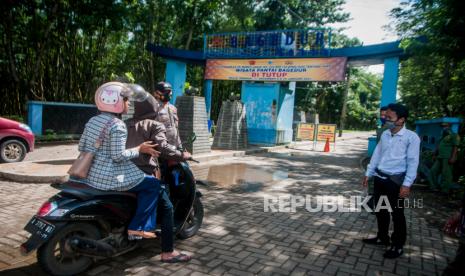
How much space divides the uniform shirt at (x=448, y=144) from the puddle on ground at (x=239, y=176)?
3.43 meters

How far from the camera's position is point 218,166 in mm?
9859

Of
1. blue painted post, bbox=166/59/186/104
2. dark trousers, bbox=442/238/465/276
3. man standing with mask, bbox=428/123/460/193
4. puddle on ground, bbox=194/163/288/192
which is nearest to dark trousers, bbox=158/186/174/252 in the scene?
dark trousers, bbox=442/238/465/276

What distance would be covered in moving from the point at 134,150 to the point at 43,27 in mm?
13824

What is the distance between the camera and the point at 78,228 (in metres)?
3.02

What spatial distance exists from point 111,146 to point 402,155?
10.2ft

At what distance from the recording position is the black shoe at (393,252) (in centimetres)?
392

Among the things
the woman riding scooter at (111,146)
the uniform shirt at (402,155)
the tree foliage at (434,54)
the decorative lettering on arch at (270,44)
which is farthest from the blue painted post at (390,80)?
the woman riding scooter at (111,146)

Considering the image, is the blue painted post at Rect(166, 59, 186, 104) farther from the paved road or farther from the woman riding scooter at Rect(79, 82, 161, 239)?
the woman riding scooter at Rect(79, 82, 161, 239)

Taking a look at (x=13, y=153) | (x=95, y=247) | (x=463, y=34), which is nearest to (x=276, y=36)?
(x=463, y=34)

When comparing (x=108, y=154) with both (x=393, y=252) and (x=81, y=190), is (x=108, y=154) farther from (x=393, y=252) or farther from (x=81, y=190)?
(x=393, y=252)

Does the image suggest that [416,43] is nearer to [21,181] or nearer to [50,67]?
[21,181]

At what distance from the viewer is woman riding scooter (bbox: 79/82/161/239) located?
117 inches

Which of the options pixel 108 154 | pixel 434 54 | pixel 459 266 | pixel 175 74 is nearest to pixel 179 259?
pixel 108 154

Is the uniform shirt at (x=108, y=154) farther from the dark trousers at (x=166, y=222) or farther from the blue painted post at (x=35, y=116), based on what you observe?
the blue painted post at (x=35, y=116)
